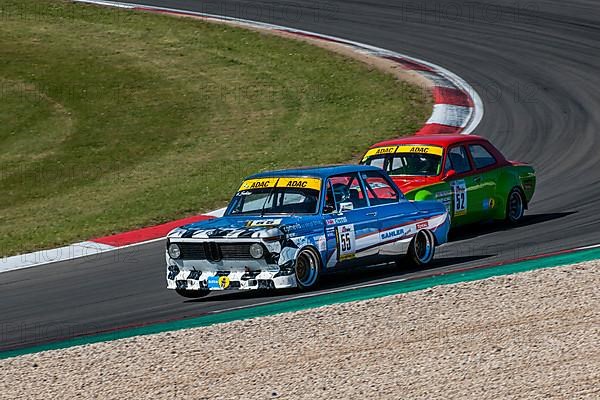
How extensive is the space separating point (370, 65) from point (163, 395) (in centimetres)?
1869

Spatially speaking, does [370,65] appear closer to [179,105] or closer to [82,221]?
[179,105]

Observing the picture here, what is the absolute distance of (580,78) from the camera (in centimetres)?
2530

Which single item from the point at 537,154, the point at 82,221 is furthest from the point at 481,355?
the point at 537,154

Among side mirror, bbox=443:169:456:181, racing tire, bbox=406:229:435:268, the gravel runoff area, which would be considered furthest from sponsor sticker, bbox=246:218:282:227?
side mirror, bbox=443:169:456:181

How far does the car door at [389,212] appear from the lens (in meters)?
13.2

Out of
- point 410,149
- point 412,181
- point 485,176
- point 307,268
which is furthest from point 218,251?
point 485,176

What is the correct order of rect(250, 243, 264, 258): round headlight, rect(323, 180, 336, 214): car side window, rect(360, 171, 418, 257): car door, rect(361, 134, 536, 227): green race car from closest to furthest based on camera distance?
rect(250, 243, 264, 258): round headlight → rect(323, 180, 336, 214): car side window → rect(360, 171, 418, 257): car door → rect(361, 134, 536, 227): green race car

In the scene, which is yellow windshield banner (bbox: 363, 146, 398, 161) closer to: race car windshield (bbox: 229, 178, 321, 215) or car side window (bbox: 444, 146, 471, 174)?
car side window (bbox: 444, 146, 471, 174)

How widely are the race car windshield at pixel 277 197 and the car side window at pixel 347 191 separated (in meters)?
0.25

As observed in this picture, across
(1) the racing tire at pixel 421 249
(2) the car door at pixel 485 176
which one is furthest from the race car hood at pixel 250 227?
(2) the car door at pixel 485 176

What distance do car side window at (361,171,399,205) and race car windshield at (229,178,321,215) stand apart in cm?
70

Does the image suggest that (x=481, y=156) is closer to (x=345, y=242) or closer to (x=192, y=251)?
(x=345, y=242)

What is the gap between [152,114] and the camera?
81.9ft

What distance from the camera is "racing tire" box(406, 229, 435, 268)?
532 inches
